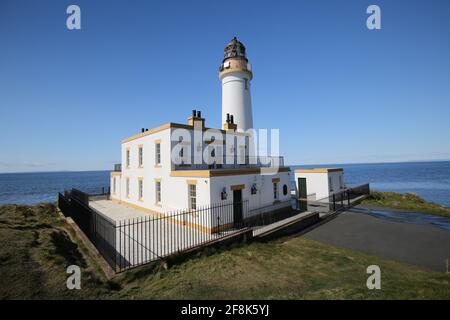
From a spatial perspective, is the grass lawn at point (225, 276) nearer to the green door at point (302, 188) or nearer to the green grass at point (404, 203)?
the green door at point (302, 188)

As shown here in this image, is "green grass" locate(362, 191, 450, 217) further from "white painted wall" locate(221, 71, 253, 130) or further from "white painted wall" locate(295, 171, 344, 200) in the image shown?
"white painted wall" locate(221, 71, 253, 130)

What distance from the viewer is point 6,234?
357 inches

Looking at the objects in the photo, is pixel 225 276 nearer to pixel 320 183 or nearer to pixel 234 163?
pixel 234 163

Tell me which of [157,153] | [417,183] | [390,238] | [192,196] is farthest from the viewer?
[417,183]

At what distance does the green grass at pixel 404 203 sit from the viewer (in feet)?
59.2

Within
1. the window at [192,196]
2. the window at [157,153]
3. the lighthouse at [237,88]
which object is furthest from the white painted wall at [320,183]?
the window at [157,153]

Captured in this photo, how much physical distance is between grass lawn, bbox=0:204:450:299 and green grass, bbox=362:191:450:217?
14.2m

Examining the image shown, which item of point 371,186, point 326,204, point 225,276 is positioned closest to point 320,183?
point 326,204

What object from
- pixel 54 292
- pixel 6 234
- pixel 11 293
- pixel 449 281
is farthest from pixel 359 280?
pixel 6 234

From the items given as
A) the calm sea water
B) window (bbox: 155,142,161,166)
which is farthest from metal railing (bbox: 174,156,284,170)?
the calm sea water

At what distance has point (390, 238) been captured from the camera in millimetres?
11266

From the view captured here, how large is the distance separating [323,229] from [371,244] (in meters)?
2.81

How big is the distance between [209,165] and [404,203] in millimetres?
20162
